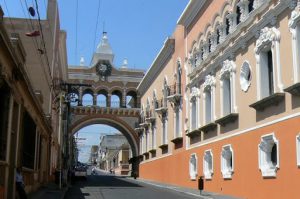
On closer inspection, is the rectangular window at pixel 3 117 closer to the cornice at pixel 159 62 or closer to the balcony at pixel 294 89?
the balcony at pixel 294 89

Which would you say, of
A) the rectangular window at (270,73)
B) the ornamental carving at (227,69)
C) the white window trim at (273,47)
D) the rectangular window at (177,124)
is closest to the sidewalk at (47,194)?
the ornamental carving at (227,69)

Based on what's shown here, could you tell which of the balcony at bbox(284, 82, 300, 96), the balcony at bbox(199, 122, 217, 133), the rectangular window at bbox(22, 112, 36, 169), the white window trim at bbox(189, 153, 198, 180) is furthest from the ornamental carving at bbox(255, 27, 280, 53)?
the white window trim at bbox(189, 153, 198, 180)

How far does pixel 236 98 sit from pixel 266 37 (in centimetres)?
433

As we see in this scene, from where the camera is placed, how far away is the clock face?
6194 centimetres

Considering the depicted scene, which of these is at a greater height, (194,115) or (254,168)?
(194,115)

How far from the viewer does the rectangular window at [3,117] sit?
1469 cm

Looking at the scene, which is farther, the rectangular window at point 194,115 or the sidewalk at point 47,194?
the rectangular window at point 194,115

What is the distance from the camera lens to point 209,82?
27.0 m

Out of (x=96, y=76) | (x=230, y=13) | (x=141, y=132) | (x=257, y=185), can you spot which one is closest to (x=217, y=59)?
(x=230, y=13)

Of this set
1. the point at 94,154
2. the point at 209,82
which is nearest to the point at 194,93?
the point at 209,82

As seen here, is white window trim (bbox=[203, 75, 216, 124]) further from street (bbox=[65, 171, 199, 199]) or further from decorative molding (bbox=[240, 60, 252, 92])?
street (bbox=[65, 171, 199, 199])

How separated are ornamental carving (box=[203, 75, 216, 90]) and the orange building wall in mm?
3146

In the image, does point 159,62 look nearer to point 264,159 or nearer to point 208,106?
point 208,106

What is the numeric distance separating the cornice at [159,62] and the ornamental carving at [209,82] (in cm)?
1099
